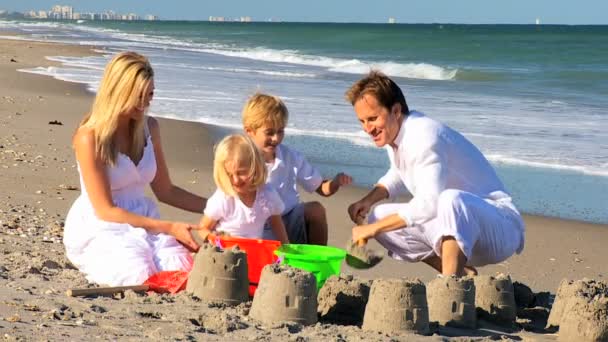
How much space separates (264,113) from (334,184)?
54cm

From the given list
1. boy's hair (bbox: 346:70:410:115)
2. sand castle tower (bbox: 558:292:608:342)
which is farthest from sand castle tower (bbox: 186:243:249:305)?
sand castle tower (bbox: 558:292:608:342)

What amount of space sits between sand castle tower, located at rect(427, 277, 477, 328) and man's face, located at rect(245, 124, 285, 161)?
4.11 ft

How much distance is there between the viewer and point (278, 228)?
205 inches

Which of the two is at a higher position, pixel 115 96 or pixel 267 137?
pixel 115 96

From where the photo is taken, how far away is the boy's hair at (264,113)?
17.4ft

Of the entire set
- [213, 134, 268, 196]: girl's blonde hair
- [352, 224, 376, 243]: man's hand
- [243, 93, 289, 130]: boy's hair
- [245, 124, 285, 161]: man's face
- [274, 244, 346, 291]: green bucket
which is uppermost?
[243, 93, 289, 130]: boy's hair

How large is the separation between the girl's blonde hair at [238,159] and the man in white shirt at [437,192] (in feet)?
1.80

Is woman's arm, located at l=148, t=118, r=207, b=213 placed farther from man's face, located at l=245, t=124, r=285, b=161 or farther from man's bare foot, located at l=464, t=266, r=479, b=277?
man's bare foot, located at l=464, t=266, r=479, b=277

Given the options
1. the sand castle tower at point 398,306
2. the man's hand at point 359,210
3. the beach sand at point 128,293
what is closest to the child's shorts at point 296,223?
the man's hand at point 359,210

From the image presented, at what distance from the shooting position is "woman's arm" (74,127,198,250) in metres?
5.01

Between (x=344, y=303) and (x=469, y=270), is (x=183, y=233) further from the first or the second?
(x=469, y=270)

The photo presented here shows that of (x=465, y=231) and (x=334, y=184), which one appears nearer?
(x=465, y=231)

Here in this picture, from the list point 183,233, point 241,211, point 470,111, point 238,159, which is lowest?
point 183,233

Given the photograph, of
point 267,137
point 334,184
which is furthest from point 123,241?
point 334,184
